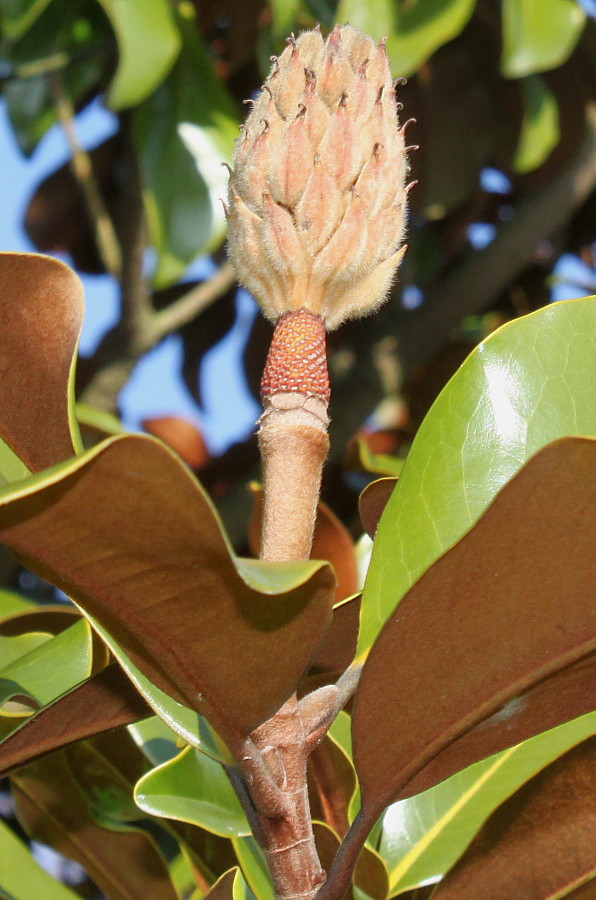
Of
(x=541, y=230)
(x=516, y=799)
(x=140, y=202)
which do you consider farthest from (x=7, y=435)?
(x=541, y=230)

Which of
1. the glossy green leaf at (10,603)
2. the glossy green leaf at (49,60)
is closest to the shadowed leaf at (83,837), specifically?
the glossy green leaf at (10,603)

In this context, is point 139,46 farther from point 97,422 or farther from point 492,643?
point 492,643

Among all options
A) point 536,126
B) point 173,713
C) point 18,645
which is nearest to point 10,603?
point 18,645

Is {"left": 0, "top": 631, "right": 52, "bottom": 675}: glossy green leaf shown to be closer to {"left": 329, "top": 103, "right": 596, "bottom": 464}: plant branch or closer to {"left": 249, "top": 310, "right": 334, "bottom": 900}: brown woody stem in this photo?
{"left": 249, "top": 310, "right": 334, "bottom": 900}: brown woody stem

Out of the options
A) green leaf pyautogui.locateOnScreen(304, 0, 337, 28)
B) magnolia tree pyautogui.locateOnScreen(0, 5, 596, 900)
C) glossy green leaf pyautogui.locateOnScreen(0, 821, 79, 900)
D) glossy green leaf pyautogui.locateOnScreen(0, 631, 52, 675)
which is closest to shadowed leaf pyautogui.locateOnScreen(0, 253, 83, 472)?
magnolia tree pyautogui.locateOnScreen(0, 5, 596, 900)

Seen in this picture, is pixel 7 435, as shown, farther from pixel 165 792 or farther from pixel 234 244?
pixel 165 792

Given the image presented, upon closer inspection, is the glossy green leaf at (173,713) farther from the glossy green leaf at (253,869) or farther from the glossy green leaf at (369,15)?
the glossy green leaf at (369,15)
